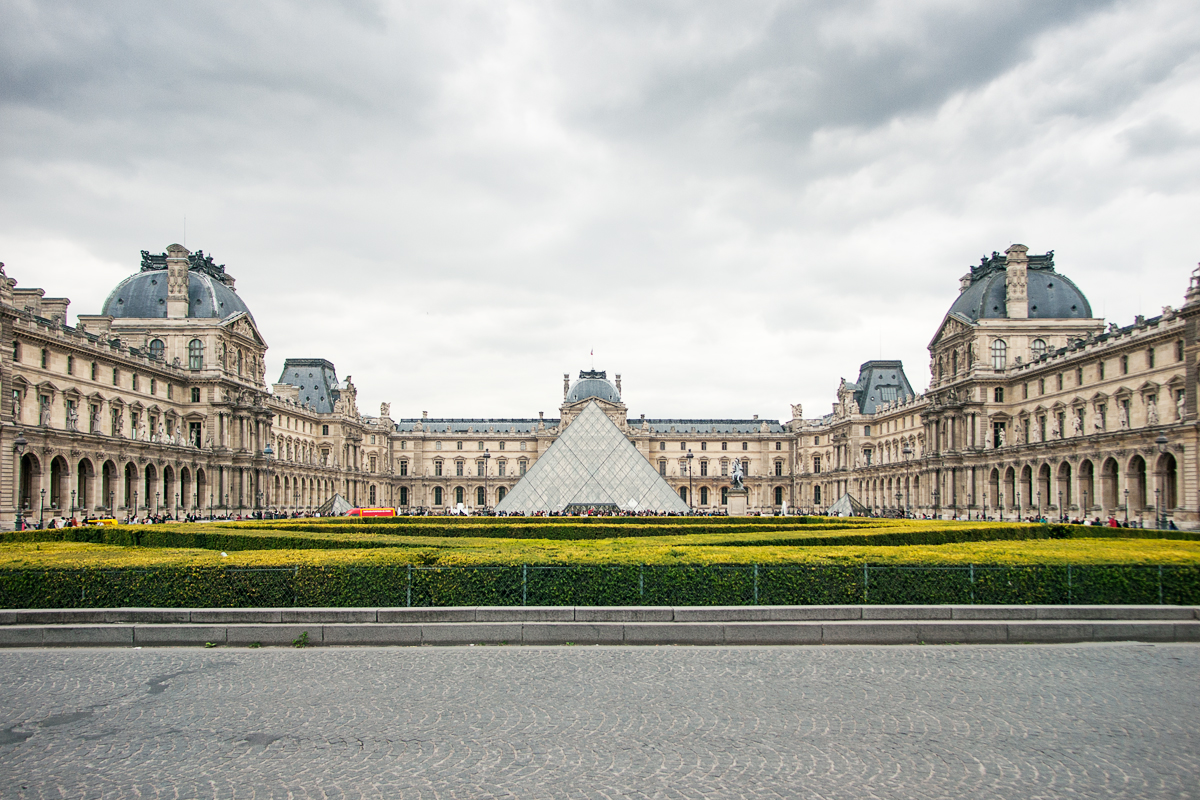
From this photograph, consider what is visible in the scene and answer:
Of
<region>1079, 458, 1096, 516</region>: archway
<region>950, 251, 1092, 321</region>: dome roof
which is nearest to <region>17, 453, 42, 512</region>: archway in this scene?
<region>1079, 458, 1096, 516</region>: archway

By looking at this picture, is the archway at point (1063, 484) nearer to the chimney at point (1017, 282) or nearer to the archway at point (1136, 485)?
the archway at point (1136, 485)

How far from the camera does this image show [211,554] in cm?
1287

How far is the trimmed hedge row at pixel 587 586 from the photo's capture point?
1177 centimetres

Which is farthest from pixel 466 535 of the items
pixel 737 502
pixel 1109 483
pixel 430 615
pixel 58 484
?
pixel 1109 483

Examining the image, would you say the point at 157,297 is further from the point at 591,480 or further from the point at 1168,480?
the point at 1168,480

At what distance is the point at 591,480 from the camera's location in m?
47.9

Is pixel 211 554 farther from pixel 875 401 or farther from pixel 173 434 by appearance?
pixel 875 401

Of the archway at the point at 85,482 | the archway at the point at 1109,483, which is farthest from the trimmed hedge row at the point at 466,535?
the archway at the point at 85,482

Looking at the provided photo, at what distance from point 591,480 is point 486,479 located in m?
43.4

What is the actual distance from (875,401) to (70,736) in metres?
80.7

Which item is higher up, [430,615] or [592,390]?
[592,390]

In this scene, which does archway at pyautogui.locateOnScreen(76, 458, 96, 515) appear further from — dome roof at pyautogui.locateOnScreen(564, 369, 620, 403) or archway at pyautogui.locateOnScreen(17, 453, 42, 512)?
dome roof at pyautogui.locateOnScreen(564, 369, 620, 403)

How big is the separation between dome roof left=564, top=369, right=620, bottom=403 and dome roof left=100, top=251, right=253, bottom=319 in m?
48.5

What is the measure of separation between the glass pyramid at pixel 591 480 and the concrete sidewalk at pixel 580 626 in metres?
32.6
